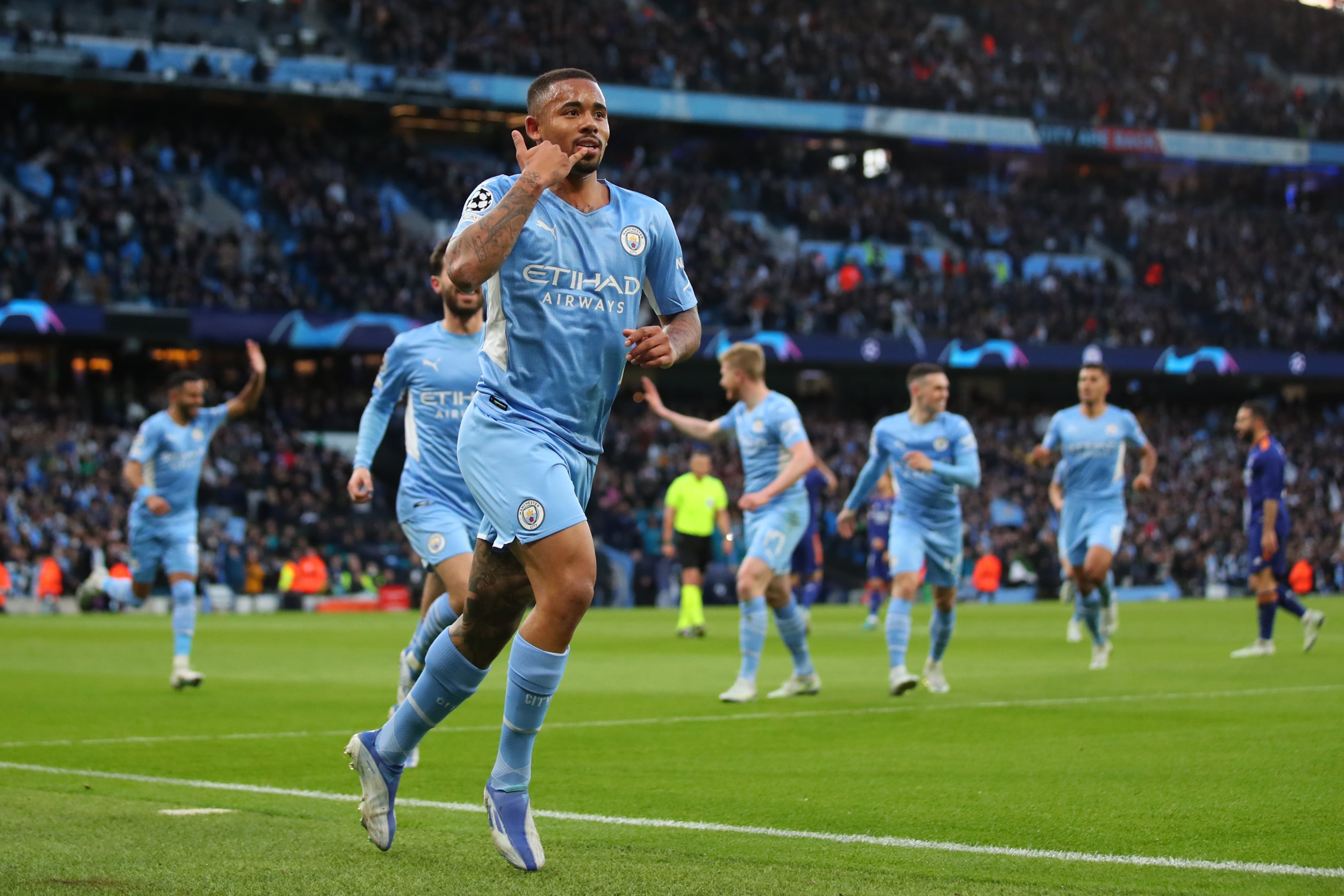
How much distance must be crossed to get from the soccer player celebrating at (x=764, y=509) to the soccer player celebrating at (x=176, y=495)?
3.93 metres

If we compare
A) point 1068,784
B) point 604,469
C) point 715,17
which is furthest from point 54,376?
point 1068,784

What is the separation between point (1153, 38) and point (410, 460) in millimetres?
52131

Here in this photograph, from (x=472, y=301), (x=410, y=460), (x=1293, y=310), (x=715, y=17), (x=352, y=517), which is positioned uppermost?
(x=715, y=17)

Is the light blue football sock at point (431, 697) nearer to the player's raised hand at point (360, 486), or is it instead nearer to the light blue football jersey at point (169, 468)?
the player's raised hand at point (360, 486)

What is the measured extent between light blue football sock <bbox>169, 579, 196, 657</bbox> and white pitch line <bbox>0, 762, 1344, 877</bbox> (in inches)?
210

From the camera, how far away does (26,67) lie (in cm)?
3619

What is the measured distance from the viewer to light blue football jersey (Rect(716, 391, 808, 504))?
11.3 metres

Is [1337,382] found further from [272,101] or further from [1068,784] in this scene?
[1068,784]

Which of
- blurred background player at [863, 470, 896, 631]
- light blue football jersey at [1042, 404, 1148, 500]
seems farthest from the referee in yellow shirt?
light blue football jersey at [1042, 404, 1148, 500]

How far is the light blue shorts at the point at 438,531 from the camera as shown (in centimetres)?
820

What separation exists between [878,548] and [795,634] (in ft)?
38.9

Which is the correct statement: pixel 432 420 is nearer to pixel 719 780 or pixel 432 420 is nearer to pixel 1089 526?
pixel 719 780

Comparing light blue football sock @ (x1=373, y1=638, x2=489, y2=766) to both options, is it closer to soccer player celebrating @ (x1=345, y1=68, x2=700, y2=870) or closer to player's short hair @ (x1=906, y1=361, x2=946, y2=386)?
soccer player celebrating @ (x1=345, y1=68, x2=700, y2=870)

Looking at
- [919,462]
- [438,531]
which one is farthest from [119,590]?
[438,531]
